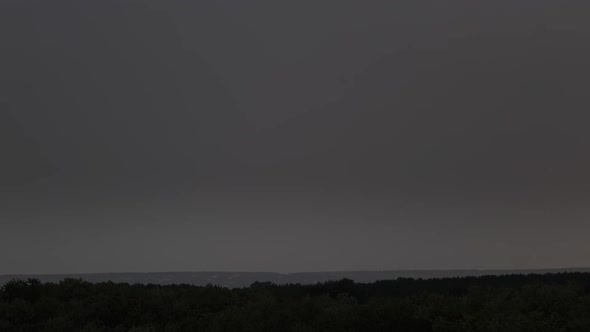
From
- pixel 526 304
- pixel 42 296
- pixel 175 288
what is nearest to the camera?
pixel 526 304

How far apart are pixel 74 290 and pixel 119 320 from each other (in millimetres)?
3099

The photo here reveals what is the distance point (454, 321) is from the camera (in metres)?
15.1

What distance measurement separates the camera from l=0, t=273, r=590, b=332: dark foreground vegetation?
588 inches

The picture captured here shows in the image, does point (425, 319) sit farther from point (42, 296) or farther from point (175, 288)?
point (42, 296)

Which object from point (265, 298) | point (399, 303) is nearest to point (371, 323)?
point (399, 303)

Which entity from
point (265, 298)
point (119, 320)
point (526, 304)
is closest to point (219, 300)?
point (265, 298)

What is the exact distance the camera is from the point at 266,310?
17.2 meters

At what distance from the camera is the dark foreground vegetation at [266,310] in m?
14.9

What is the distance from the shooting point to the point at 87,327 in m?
14.9

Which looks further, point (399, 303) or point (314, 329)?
point (399, 303)

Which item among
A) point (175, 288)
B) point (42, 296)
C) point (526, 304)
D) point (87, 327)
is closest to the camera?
point (87, 327)

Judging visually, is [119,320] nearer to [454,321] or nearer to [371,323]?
[371,323]

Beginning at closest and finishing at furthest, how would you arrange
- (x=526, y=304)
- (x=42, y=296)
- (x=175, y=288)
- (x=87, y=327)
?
1. (x=87, y=327)
2. (x=526, y=304)
3. (x=42, y=296)
4. (x=175, y=288)

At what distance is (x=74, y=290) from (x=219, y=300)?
15.6ft
